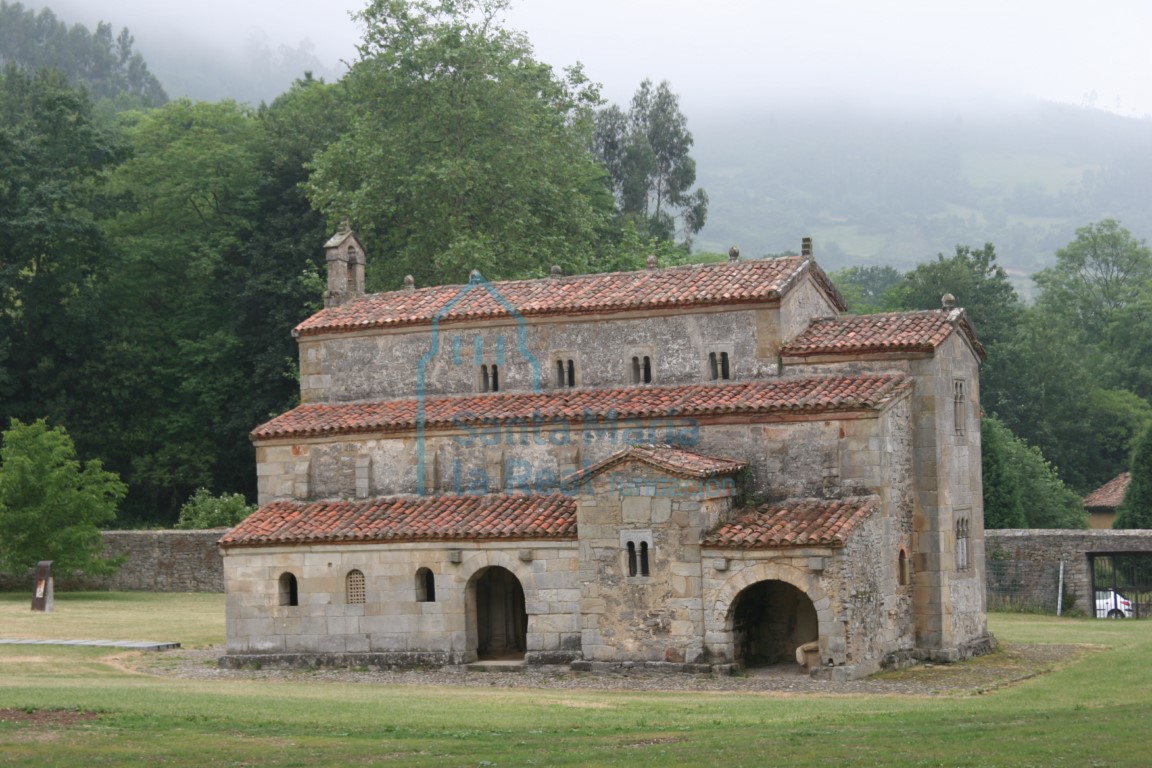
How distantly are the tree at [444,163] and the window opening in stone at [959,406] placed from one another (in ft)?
70.2

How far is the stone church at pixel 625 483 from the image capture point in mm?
32844

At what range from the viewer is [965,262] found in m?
85.9

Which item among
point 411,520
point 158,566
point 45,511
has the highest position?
point 45,511

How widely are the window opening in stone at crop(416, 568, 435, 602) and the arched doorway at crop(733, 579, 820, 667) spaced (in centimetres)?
701

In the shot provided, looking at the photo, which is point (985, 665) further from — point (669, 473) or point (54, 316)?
point (54, 316)

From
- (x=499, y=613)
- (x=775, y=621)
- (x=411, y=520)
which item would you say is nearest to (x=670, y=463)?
(x=775, y=621)

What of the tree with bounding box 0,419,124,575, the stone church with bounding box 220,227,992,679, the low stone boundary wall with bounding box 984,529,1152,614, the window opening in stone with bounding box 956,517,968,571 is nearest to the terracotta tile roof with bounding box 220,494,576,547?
the stone church with bounding box 220,227,992,679

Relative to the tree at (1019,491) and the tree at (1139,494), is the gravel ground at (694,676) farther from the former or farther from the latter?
the tree at (1139,494)

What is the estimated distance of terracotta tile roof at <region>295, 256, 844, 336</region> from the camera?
119 ft

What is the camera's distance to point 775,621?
116 ft

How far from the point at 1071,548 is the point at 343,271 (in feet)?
74.2

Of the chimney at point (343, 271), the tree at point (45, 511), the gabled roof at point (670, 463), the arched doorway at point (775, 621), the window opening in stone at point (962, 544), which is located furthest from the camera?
the tree at point (45, 511)

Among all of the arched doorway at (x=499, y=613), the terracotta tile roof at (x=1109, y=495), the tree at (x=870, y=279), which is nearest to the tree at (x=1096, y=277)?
the tree at (x=870, y=279)

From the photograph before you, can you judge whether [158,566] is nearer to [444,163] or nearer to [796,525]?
[444,163]
